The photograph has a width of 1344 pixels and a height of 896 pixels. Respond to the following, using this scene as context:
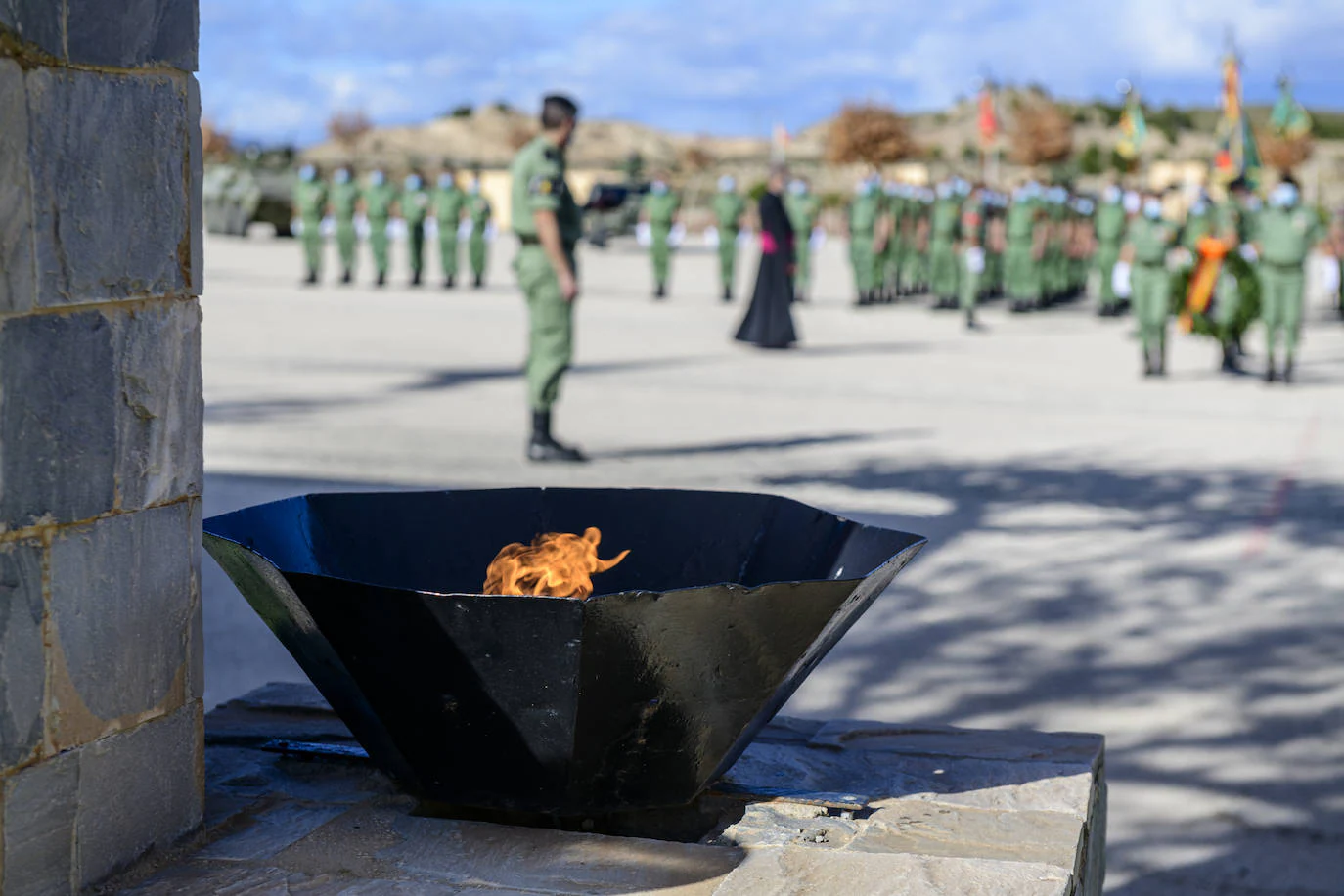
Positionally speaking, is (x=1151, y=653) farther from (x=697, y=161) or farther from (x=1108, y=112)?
(x=1108, y=112)

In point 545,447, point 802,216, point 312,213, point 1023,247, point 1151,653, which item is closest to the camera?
point 1151,653

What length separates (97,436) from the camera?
2.40 metres

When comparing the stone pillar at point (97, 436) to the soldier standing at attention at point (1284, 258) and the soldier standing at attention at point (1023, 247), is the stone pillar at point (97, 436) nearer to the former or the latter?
the soldier standing at attention at point (1284, 258)

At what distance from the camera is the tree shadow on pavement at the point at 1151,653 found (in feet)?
12.8

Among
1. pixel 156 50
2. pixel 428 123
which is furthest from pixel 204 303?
pixel 428 123

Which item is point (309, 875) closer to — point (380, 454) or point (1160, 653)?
point (1160, 653)

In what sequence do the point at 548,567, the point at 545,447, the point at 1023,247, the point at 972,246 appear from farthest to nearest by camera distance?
the point at 1023,247, the point at 972,246, the point at 545,447, the point at 548,567

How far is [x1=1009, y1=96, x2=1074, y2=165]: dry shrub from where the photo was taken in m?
66.8

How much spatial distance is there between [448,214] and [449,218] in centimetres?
6

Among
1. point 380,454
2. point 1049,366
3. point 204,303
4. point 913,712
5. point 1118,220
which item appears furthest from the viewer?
point 1118,220

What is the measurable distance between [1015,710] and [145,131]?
303cm

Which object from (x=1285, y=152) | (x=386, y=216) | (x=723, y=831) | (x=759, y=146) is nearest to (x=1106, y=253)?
(x=386, y=216)

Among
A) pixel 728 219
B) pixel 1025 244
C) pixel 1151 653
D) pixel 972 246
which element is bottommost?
pixel 1151 653

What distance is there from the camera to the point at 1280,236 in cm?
1347
